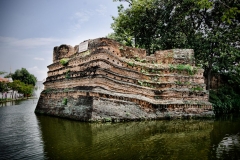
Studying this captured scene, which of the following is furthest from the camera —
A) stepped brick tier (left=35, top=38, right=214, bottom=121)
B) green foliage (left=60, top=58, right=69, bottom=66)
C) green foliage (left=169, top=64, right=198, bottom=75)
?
green foliage (left=60, top=58, right=69, bottom=66)

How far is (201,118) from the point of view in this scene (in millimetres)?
11844

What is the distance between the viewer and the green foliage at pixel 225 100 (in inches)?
620

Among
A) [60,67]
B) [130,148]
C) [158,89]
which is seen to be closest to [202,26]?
[158,89]

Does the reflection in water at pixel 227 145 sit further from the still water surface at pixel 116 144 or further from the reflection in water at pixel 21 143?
the reflection in water at pixel 21 143

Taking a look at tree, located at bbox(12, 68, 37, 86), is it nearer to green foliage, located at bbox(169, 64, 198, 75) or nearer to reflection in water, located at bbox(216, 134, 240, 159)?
green foliage, located at bbox(169, 64, 198, 75)

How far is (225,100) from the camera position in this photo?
54.7 ft

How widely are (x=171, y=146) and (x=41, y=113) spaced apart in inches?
416

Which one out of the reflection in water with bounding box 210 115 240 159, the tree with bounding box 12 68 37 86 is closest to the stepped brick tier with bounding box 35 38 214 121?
the reflection in water with bounding box 210 115 240 159

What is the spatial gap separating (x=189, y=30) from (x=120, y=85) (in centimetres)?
1117

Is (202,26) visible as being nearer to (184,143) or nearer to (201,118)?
(201,118)

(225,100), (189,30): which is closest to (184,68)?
(225,100)

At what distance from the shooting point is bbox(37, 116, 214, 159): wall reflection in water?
512 centimetres

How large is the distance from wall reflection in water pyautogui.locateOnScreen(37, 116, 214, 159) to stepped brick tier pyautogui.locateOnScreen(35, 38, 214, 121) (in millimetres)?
2394

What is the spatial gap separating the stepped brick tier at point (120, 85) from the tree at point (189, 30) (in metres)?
5.07
